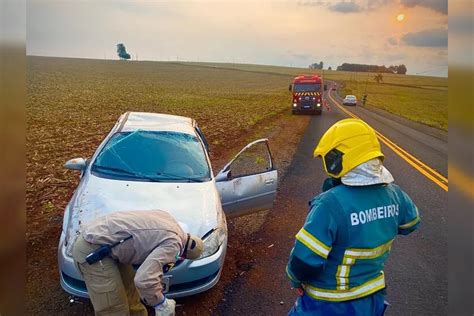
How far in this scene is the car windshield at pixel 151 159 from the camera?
402 cm

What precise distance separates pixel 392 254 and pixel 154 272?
3016 millimetres

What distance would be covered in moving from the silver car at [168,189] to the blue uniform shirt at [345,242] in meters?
1.17

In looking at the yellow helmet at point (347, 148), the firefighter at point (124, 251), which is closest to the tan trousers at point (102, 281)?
the firefighter at point (124, 251)

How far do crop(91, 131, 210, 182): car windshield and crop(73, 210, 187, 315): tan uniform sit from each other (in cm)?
152

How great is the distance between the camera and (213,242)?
10.8ft

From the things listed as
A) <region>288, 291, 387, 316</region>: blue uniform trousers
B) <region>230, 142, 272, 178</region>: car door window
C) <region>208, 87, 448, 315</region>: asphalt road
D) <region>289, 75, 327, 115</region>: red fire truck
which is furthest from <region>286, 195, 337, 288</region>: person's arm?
<region>289, 75, 327, 115</region>: red fire truck

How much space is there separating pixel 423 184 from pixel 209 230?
5.26 metres

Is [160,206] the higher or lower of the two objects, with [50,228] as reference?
higher

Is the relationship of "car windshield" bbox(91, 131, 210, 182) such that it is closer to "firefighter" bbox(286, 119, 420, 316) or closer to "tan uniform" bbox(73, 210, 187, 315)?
"tan uniform" bbox(73, 210, 187, 315)

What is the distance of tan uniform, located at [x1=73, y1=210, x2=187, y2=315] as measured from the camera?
230 cm
